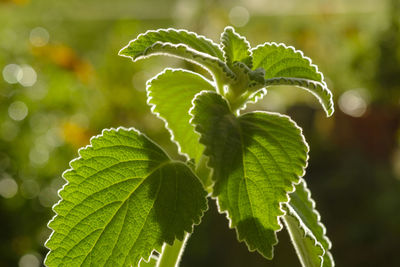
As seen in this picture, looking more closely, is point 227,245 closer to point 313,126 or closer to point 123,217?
point 313,126

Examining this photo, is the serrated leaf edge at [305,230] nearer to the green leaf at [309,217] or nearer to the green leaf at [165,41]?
the green leaf at [309,217]

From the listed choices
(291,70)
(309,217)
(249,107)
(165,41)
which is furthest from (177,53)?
(249,107)

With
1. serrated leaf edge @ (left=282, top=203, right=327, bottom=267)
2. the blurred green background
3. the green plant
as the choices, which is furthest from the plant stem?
the blurred green background

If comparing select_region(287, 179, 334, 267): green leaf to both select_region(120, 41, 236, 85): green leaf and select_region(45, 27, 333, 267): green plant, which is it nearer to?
select_region(45, 27, 333, 267): green plant

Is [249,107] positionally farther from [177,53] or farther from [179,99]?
[177,53]

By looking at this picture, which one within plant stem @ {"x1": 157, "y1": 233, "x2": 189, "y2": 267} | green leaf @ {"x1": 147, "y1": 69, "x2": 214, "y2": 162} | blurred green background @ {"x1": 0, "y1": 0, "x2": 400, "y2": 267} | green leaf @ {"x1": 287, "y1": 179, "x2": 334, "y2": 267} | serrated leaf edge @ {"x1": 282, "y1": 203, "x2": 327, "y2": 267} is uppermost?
blurred green background @ {"x1": 0, "y1": 0, "x2": 400, "y2": 267}

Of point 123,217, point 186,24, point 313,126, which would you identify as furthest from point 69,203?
point 186,24

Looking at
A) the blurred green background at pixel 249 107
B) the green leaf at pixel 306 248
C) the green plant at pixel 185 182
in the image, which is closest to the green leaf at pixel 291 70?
the green plant at pixel 185 182
